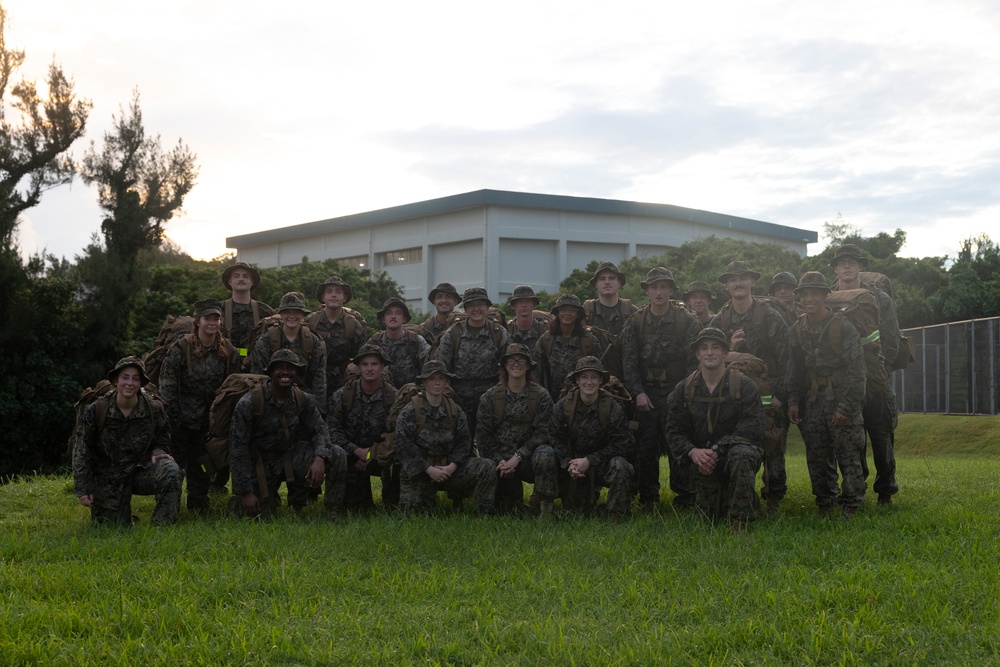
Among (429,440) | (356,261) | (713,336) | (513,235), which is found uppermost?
(513,235)

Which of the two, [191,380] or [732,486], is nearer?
[732,486]

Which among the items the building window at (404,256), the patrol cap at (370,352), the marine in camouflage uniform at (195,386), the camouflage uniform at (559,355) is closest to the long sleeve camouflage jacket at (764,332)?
the camouflage uniform at (559,355)

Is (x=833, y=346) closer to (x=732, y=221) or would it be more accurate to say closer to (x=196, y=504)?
→ (x=196, y=504)

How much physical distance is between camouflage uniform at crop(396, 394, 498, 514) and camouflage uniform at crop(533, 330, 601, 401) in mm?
1260

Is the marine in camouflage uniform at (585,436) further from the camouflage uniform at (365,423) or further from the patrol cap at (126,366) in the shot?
the patrol cap at (126,366)

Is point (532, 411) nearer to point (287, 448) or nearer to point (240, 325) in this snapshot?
point (287, 448)

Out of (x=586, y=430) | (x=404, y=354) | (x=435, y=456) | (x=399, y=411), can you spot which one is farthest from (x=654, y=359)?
(x=404, y=354)

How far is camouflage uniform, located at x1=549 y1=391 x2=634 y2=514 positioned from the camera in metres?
9.28

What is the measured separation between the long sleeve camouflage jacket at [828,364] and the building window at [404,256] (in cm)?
4042

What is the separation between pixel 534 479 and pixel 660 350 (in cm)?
198

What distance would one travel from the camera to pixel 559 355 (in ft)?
33.5

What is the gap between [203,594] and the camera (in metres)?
6.22

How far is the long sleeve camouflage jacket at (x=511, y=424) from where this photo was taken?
947 cm

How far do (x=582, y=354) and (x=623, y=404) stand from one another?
85cm
